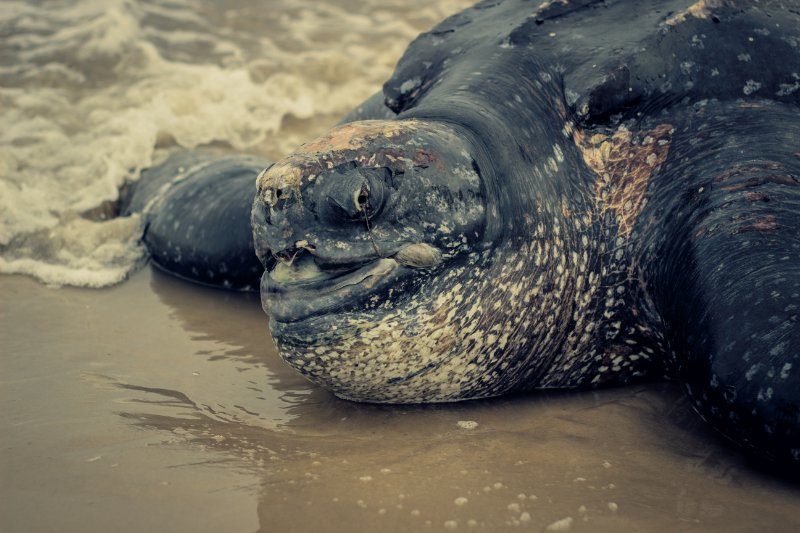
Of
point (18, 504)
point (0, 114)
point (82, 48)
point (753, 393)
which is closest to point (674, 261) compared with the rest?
point (753, 393)

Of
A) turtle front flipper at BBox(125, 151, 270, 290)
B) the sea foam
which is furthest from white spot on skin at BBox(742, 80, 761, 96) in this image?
the sea foam

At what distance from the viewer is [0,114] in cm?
564

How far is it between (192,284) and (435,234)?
5.60 ft

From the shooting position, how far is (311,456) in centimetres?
238

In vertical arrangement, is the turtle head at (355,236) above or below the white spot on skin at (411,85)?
below

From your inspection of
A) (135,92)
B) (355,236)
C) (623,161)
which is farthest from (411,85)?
(135,92)

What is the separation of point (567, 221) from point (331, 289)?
2.69ft

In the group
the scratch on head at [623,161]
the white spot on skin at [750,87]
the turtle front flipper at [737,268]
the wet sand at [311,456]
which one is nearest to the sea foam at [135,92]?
the wet sand at [311,456]

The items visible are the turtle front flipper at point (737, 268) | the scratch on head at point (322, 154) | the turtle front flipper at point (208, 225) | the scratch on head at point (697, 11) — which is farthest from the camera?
the turtle front flipper at point (208, 225)

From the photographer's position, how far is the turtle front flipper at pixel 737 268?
90.1 inches

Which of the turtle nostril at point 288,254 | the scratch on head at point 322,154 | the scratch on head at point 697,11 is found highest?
the scratch on head at point 697,11

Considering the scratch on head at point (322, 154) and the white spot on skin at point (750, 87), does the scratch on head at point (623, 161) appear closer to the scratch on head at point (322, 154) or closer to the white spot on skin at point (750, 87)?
the white spot on skin at point (750, 87)

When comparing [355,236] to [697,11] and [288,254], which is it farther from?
[697,11]

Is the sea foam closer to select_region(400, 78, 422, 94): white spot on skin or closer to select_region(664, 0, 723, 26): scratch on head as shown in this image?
select_region(400, 78, 422, 94): white spot on skin
